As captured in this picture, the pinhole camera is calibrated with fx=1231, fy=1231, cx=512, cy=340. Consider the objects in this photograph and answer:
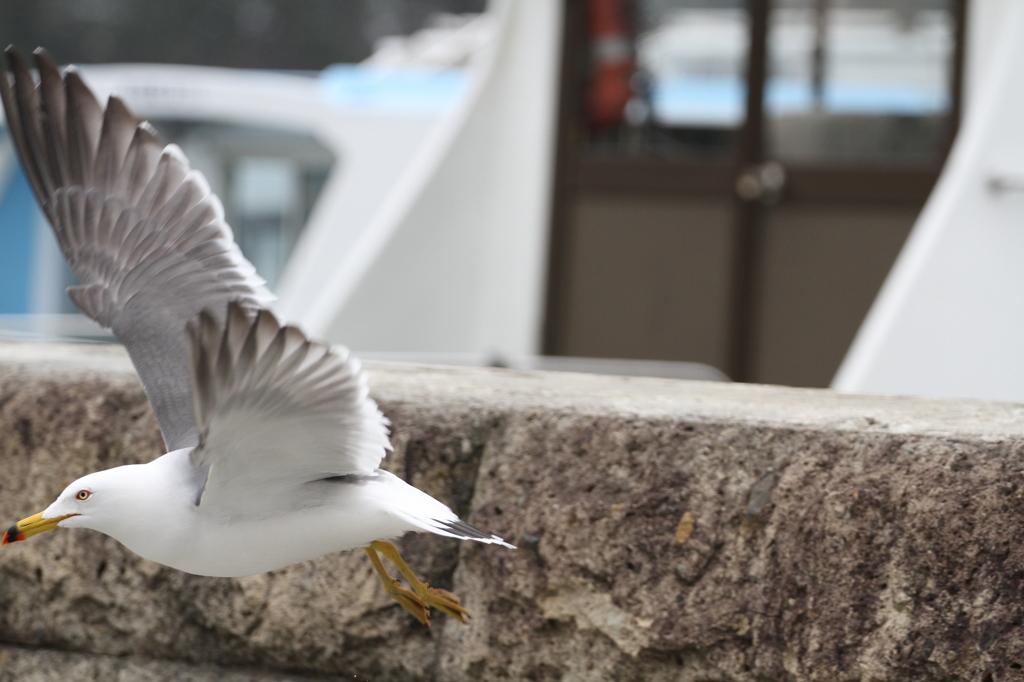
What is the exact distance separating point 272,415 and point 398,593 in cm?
39

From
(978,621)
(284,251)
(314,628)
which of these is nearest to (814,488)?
(978,621)

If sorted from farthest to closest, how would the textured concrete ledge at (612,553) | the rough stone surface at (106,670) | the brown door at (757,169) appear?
the brown door at (757,169)
the rough stone surface at (106,670)
the textured concrete ledge at (612,553)

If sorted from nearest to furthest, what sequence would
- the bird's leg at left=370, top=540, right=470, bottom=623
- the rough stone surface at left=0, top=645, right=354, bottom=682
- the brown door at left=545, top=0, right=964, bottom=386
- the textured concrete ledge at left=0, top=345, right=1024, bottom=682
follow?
the bird's leg at left=370, top=540, right=470, bottom=623
the textured concrete ledge at left=0, top=345, right=1024, bottom=682
the rough stone surface at left=0, top=645, right=354, bottom=682
the brown door at left=545, top=0, right=964, bottom=386

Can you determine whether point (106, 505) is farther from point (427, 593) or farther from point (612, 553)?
point (612, 553)

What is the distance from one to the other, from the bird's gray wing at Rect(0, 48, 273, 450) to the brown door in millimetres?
3361

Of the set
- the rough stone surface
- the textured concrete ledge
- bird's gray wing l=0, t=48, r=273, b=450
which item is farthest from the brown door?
bird's gray wing l=0, t=48, r=273, b=450

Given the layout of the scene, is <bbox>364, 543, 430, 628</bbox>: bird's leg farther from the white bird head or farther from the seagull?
the white bird head

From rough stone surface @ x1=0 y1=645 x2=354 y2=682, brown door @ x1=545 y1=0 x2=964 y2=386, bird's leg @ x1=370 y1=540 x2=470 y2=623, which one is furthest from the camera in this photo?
brown door @ x1=545 y1=0 x2=964 y2=386

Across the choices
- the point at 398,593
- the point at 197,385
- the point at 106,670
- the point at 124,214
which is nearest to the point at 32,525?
the point at 197,385

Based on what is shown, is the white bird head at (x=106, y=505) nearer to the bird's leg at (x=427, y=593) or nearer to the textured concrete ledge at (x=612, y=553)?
the bird's leg at (x=427, y=593)

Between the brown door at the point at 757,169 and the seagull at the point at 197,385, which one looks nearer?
the seagull at the point at 197,385

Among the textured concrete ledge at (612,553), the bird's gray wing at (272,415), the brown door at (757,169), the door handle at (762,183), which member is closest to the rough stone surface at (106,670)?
the textured concrete ledge at (612,553)

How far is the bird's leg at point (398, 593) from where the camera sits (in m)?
1.56

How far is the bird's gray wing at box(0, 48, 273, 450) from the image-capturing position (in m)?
1.72
